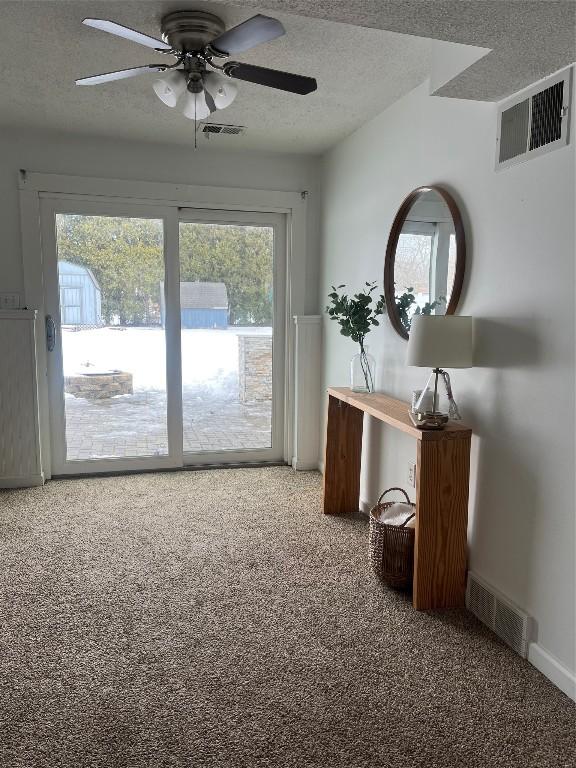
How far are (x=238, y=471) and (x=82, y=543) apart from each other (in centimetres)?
153

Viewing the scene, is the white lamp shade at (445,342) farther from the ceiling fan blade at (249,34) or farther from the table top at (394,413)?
the ceiling fan blade at (249,34)

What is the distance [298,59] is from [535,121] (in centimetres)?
114

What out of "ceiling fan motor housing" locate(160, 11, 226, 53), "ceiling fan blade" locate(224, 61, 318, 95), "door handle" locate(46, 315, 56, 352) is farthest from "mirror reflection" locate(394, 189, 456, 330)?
"door handle" locate(46, 315, 56, 352)

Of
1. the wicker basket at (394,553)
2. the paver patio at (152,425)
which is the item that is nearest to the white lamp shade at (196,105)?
the wicker basket at (394,553)

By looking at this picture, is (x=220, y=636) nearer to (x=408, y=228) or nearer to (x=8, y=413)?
(x=408, y=228)

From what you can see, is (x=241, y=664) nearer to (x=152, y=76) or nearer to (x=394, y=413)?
(x=394, y=413)

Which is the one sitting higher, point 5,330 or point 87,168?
point 87,168

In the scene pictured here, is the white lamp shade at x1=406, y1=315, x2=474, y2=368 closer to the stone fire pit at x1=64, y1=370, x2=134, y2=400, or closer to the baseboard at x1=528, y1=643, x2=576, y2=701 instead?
the baseboard at x1=528, y1=643, x2=576, y2=701

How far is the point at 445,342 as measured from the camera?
224 centimetres

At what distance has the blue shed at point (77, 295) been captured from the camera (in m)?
3.99

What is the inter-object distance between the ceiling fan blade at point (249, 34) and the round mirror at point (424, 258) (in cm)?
110

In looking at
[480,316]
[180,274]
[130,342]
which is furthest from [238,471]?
[480,316]

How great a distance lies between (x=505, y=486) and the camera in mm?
2221

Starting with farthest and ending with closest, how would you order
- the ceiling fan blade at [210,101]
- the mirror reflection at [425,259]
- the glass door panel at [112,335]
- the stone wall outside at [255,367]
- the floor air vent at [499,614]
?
the stone wall outside at [255,367] → the glass door panel at [112,335] → the mirror reflection at [425,259] → the ceiling fan blade at [210,101] → the floor air vent at [499,614]
